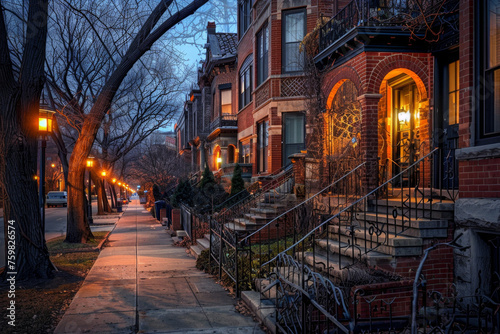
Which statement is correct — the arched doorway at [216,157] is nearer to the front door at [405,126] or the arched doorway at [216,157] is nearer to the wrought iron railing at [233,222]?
the wrought iron railing at [233,222]

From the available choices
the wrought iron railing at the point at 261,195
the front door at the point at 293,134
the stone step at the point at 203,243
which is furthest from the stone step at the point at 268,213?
the front door at the point at 293,134

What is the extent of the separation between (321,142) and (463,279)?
683 centimetres

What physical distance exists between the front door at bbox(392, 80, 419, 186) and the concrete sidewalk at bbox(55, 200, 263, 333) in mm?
5446

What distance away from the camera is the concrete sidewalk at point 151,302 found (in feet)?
22.2

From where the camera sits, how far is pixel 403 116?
11.7 metres

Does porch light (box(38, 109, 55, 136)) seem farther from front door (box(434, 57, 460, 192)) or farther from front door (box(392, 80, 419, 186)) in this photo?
front door (box(434, 57, 460, 192))

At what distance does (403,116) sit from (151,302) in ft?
24.9

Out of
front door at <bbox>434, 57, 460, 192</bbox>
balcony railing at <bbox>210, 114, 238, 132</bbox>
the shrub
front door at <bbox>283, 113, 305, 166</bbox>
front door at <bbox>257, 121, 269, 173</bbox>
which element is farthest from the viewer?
balcony railing at <bbox>210, 114, 238, 132</bbox>

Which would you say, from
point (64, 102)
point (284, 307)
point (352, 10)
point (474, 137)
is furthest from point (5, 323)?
point (64, 102)

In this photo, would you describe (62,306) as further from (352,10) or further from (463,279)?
(352,10)

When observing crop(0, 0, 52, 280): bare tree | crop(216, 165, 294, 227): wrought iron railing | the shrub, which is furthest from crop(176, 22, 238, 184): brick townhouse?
crop(0, 0, 52, 280): bare tree

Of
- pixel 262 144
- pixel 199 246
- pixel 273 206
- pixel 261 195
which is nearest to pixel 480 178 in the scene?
pixel 273 206

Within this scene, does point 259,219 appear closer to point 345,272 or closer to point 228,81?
point 345,272

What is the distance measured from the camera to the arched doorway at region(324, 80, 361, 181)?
1140 cm
